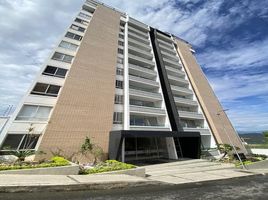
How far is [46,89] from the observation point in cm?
2839

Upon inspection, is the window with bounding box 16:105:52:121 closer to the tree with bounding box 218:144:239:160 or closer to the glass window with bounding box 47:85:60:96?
the glass window with bounding box 47:85:60:96

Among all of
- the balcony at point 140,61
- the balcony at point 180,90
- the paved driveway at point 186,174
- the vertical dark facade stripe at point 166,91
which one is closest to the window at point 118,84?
the balcony at point 140,61

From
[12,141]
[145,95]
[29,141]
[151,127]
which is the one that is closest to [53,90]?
[29,141]

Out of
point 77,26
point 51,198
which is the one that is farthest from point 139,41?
point 51,198

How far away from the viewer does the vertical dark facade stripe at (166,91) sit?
128 feet

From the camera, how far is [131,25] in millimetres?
51844

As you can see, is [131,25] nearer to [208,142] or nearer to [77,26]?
[77,26]

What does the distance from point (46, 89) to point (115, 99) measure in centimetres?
1027

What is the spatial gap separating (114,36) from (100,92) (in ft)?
48.0

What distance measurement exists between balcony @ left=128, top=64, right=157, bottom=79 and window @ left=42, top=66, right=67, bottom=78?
13263 mm

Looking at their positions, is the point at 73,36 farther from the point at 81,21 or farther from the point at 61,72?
the point at 61,72

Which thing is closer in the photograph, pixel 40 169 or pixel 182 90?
pixel 40 169

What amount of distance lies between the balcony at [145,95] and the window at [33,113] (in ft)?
44.9

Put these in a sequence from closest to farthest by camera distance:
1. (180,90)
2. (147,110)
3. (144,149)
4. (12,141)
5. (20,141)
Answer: (12,141)
(20,141)
(144,149)
(147,110)
(180,90)
